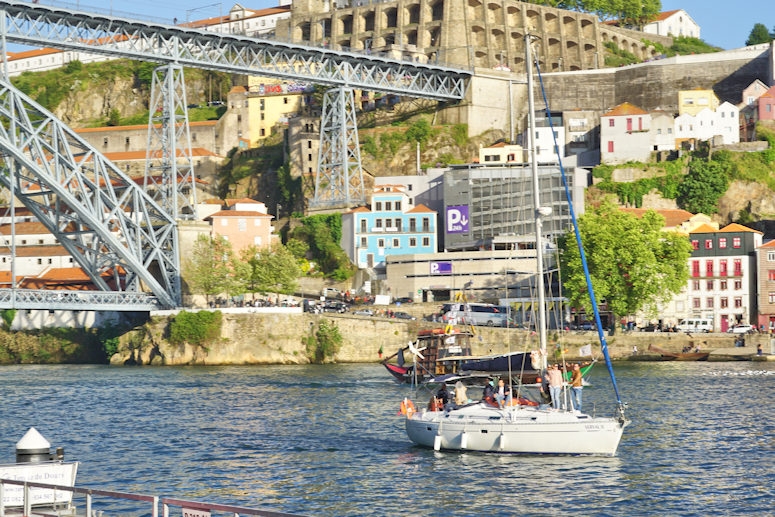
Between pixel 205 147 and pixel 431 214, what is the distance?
34.3 meters

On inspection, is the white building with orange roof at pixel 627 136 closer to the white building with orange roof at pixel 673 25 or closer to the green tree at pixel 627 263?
the green tree at pixel 627 263

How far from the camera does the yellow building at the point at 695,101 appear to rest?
108062 millimetres

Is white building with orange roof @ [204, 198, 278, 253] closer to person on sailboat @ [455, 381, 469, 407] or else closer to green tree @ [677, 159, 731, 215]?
green tree @ [677, 159, 731, 215]

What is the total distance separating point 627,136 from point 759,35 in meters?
53.3

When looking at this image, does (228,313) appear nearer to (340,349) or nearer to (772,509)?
(340,349)

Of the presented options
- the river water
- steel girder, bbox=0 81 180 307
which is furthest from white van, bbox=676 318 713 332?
steel girder, bbox=0 81 180 307

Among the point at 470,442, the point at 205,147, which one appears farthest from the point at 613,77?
the point at 470,442

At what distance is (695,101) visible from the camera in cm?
10831

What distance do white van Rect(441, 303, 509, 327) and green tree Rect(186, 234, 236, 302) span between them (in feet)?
48.7

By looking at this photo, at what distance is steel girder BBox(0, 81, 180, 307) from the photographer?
249 ft

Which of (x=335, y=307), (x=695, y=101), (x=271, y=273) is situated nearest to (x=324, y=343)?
(x=335, y=307)

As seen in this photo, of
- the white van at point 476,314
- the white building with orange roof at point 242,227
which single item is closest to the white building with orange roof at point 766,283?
the white van at point 476,314

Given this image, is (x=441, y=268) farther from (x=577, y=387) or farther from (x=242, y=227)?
(x=577, y=387)

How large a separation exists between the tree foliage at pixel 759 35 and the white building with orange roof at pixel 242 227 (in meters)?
75.4
